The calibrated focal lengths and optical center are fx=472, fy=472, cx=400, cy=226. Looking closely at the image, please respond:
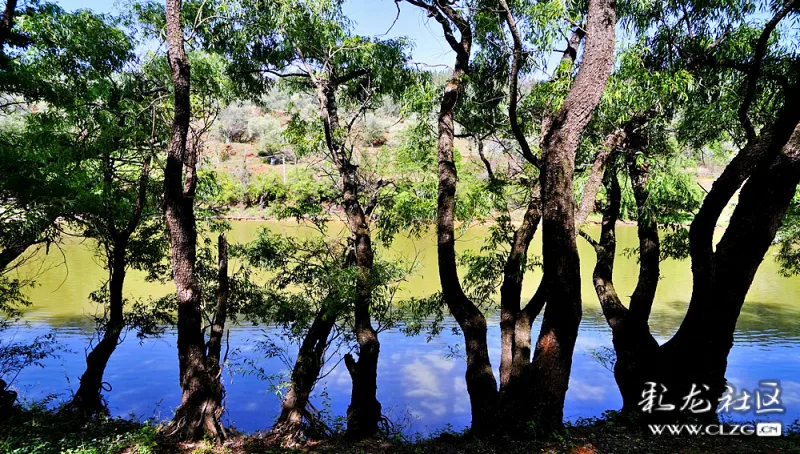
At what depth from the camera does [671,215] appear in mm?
5797

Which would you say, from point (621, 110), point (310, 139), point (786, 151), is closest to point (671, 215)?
point (621, 110)

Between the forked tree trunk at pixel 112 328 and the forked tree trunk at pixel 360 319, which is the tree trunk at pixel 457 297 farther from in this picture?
the forked tree trunk at pixel 112 328

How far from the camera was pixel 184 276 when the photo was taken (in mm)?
4398

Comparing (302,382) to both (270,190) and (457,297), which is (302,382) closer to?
(457,297)

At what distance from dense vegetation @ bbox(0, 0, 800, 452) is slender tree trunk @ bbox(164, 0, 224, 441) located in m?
0.02

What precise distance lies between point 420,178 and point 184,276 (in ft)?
11.4

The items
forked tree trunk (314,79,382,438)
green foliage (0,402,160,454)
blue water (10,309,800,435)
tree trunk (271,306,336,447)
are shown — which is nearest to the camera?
green foliage (0,402,160,454)

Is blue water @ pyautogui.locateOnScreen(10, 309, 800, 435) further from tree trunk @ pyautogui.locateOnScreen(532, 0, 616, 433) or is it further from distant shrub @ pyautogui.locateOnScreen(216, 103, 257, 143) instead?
distant shrub @ pyautogui.locateOnScreen(216, 103, 257, 143)

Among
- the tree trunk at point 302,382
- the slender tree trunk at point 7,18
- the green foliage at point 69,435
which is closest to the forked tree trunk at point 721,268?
the tree trunk at point 302,382

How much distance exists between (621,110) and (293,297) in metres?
4.29

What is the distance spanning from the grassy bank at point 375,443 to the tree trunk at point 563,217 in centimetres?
30

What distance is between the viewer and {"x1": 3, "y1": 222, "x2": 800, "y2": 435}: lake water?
696cm

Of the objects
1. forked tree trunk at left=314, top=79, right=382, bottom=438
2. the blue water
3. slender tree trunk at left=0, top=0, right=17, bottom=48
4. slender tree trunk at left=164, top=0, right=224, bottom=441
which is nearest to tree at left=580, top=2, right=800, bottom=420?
the blue water

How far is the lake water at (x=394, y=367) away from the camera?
6.96 meters
